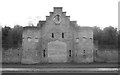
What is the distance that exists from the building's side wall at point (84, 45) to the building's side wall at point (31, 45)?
7.21 metres

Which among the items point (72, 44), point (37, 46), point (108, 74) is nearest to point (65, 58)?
point (72, 44)

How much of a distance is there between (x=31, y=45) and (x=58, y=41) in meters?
5.02

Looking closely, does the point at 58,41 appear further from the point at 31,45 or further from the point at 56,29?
the point at 31,45

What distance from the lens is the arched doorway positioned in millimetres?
36281

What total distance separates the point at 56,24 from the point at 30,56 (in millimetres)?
7557

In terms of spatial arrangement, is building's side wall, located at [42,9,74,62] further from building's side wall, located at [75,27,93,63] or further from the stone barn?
building's side wall, located at [75,27,93,63]

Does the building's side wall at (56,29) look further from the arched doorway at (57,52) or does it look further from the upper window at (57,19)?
the arched doorway at (57,52)

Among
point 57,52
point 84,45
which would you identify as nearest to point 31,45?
point 57,52

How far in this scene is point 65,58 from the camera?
36406 millimetres

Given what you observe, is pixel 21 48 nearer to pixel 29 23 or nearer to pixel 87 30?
pixel 87 30

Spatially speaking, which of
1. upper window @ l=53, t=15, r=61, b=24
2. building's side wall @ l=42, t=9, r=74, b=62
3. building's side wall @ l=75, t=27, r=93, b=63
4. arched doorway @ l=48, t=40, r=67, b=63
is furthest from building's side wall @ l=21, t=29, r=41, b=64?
building's side wall @ l=75, t=27, r=93, b=63

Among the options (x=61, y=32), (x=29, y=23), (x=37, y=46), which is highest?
(x=29, y=23)

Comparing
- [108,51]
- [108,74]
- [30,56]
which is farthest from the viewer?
[108,51]

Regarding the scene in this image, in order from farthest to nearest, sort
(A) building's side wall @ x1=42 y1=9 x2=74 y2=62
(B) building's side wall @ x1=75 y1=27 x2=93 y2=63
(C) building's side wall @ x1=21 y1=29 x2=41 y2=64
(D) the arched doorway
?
(A) building's side wall @ x1=42 y1=9 x2=74 y2=62, (B) building's side wall @ x1=75 y1=27 x2=93 y2=63, (D) the arched doorway, (C) building's side wall @ x1=21 y1=29 x2=41 y2=64
